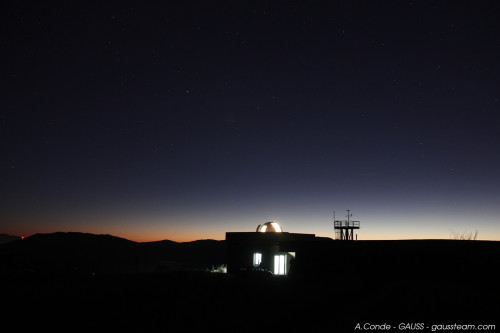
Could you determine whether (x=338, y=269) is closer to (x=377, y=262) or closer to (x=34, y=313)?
(x=377, y=262)

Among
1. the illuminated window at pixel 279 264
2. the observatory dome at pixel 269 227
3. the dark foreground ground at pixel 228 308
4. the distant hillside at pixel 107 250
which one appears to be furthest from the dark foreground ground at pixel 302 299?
the distant hillside at pixel 107 250

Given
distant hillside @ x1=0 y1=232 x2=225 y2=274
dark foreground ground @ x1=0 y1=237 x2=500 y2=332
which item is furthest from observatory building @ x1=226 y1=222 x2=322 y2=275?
distant hillside @ x1=0 y1=232 x2=225 y2=274

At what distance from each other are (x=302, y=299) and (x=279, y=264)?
15.1m

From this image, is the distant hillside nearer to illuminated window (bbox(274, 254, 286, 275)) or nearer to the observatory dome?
the observatory dome

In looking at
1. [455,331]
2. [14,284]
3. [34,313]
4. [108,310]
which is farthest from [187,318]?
[14,284]

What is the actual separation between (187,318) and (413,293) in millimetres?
6230

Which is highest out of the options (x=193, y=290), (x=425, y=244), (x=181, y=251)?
(x=425, y=244)

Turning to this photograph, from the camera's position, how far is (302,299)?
1016 cm

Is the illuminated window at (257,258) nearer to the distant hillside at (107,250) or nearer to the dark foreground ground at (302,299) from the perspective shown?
the dark foreground ground at (302,299)

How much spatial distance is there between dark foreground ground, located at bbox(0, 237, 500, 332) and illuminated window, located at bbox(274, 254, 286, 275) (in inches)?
353

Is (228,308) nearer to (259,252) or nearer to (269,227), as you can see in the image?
(259,252)

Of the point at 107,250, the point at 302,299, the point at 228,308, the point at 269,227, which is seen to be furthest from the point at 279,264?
the point at 107,250

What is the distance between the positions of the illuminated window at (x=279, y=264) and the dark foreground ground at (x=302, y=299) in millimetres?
8969

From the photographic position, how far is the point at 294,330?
22.2 feet
